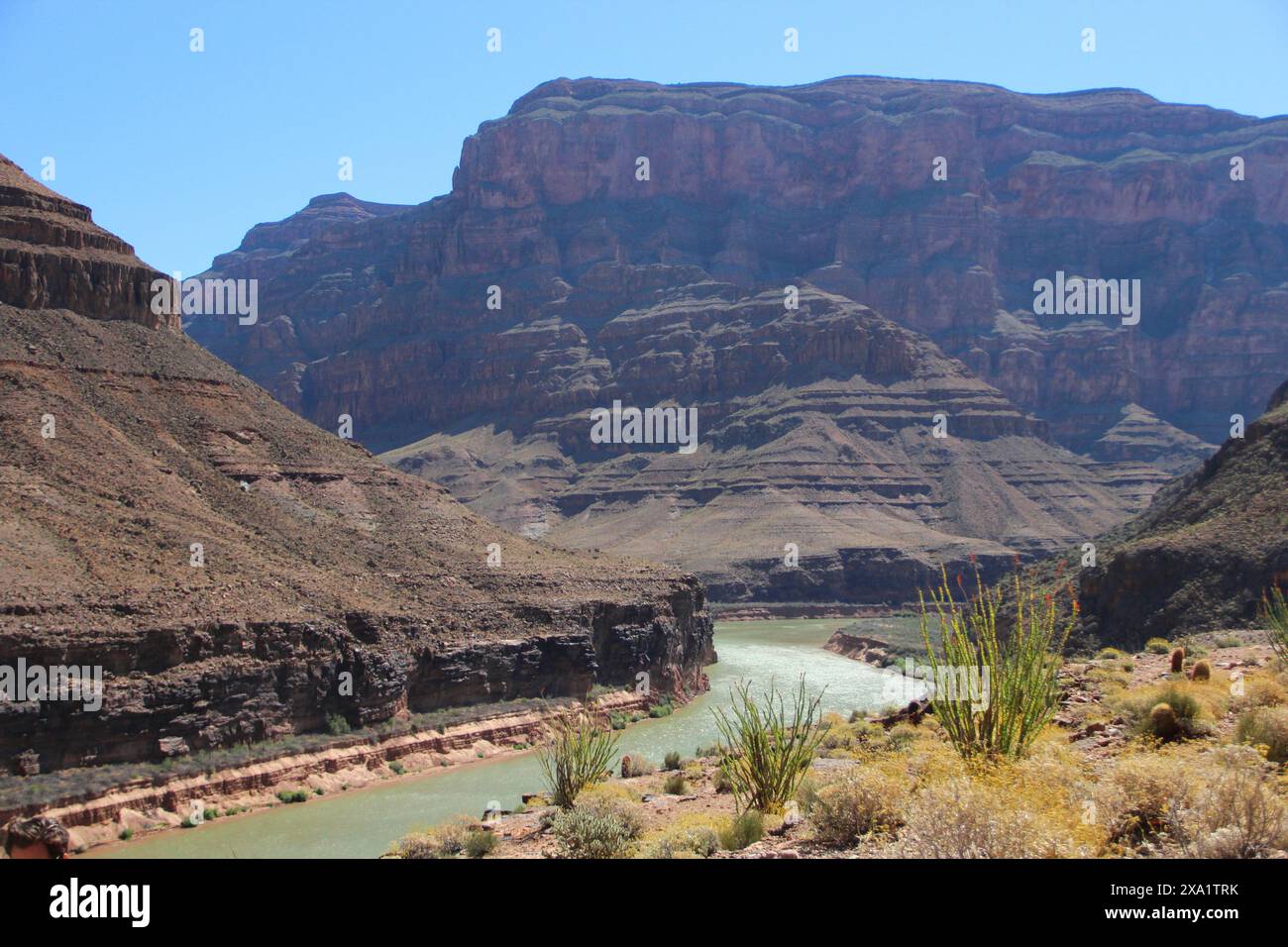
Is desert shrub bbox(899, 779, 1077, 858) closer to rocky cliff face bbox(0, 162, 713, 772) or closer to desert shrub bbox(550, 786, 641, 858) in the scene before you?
desert shrub bbox(550, 786, 641, 858)

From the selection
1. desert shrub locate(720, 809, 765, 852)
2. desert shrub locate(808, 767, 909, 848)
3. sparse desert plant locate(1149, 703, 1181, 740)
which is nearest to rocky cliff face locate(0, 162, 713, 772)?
desert shrub locate(720, 809, 765, 852)

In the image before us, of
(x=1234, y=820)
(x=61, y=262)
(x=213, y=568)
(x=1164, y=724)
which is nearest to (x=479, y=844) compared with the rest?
(x=1164, y=724)

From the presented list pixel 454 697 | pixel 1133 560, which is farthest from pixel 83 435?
pixel 1133 560

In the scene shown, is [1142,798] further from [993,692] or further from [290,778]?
[290,778]

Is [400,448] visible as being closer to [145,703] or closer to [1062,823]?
[145,703]

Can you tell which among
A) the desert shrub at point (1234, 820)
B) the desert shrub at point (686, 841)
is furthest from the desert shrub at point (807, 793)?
the desert shrub at point (1234, 820)
